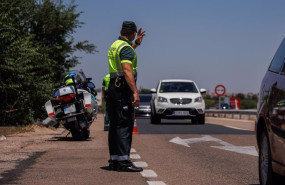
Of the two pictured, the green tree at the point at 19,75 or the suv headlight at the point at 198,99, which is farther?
the suv headlight at the point at 198,99

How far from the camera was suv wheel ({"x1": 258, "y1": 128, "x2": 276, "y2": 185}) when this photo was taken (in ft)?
23.7

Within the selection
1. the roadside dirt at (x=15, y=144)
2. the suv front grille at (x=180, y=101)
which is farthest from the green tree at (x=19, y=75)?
the suv front grille at (x=180, y=101)

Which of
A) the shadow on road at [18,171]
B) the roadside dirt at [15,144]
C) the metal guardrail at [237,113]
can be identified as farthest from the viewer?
the metal guardrail at [237,113]

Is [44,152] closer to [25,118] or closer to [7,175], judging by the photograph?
[7,175]

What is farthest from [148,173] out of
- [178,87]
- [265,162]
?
[178,87]

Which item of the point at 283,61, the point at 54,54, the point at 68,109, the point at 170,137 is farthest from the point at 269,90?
the point at 54,54

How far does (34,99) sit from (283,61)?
1458 cm

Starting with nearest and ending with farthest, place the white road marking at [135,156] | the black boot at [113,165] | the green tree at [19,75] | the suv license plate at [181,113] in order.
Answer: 1. the black boot at [113,165]
2. the white road marking at [135,156]
3. the green tree at [19,75]
4. the suv license plate at [181,113]

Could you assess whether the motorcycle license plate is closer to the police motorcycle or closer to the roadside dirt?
the police motorcycle

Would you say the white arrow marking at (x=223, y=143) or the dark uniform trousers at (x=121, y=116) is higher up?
the dark uniform trousers at (x=121, y=116)

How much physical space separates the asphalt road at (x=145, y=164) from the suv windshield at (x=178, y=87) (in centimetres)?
1201

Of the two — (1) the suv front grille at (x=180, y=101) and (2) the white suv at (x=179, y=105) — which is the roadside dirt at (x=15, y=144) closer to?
(2) the white suv at (x=179, y=105)

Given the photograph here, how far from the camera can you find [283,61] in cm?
741

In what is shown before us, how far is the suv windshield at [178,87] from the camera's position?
92.2 feet
